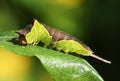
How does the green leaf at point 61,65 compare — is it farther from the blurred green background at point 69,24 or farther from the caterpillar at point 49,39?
the blurred green background at point 69,24

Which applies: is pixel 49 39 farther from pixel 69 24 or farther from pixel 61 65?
pixel 69 24

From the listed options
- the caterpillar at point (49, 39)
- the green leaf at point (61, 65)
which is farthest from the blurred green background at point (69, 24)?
the green leaf at point (61, 65)

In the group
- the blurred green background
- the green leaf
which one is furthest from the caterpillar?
the blurred green background

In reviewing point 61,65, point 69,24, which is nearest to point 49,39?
point 61,65

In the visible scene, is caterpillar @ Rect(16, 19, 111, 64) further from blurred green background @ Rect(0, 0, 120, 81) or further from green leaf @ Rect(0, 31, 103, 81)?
blurred green background @ Rect(0, 0, 120, 81)

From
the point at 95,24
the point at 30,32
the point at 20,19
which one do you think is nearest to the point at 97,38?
the point at 95,24

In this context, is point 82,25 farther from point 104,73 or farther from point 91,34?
point 104,73
